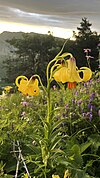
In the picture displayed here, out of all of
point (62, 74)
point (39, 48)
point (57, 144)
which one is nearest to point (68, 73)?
point (62, 74)

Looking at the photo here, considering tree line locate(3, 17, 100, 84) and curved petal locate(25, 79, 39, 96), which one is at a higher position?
tree line locate(3, 17, 100, 84)

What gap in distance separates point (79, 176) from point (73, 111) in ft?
3.33

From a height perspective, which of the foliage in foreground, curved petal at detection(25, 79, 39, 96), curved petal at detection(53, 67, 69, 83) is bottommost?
the foliage in foreground

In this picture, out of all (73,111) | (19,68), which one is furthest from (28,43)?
(73,111)

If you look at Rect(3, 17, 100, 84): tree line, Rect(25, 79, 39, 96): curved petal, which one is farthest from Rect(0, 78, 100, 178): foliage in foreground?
Rect(3, 17, 100, 84): tree line

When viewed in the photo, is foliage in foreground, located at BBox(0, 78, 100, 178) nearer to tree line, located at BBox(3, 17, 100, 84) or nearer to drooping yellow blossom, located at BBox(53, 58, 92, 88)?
drooping yellow blossom, located at BBox(53, 58, 92, 88)

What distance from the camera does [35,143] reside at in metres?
2.14

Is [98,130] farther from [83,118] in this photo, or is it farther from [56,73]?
[56,73]

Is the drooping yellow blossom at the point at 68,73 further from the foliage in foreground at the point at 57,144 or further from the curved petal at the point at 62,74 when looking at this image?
the foliage in foreground at the point at 57,144

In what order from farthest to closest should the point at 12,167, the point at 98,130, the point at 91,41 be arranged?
the point at 91,41
the point at 98,130
the point at 12,167

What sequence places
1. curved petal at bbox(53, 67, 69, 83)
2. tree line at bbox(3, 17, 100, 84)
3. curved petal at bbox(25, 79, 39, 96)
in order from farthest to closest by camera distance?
tree line at bbox(3, 17, 100, 84)
curved petal at bbox(25, 79, 39, 96)
curved petal at bbox(53, 67, 69, 83)

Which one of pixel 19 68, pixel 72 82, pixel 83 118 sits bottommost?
pixel 83 118

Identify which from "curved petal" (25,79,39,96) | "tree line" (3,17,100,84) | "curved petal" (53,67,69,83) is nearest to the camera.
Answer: "curved petal" (53,67,69,83)

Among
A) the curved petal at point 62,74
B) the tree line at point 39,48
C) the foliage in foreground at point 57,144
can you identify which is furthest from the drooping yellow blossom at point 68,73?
the tree line at point 39,48
